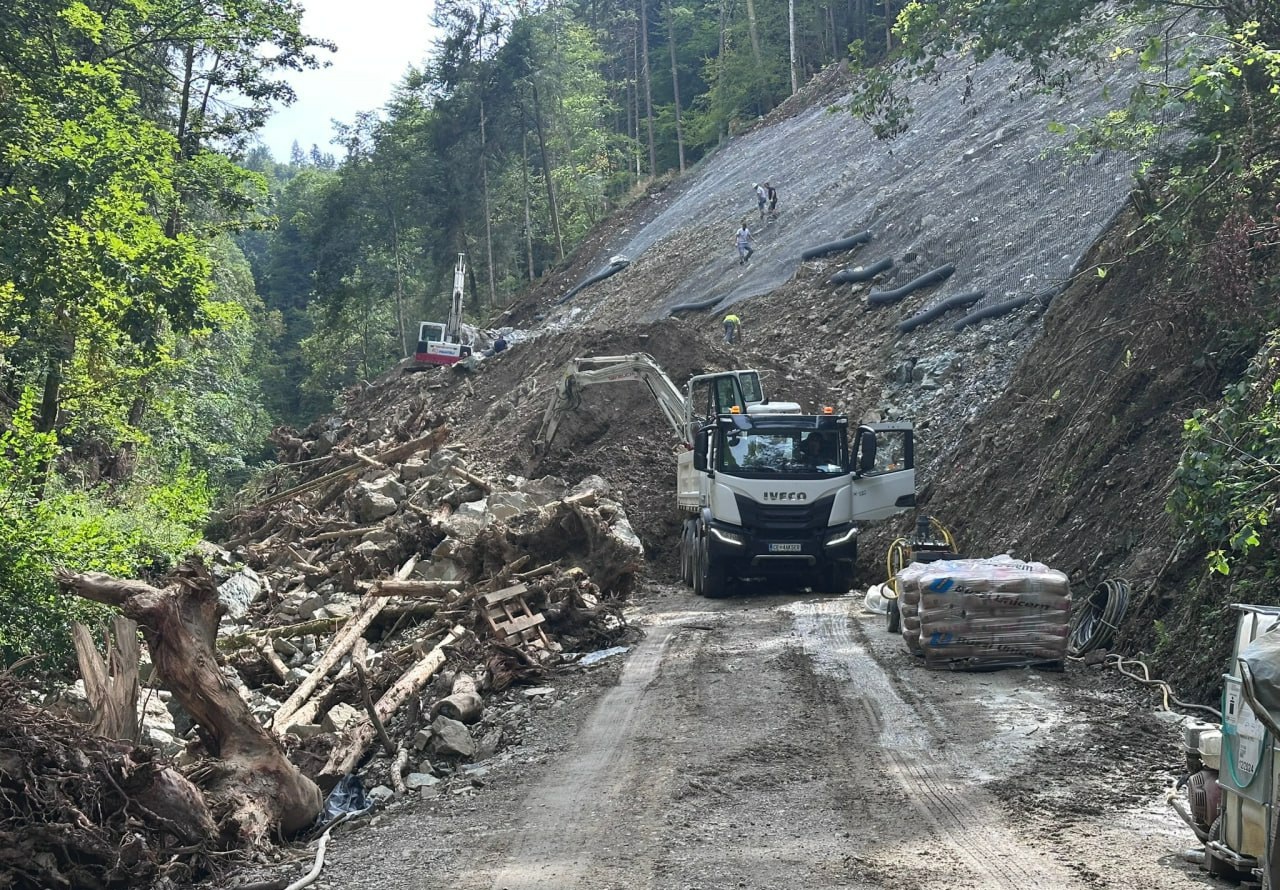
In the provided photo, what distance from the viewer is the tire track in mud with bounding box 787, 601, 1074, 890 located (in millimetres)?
6547

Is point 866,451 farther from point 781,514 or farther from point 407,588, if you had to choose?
point 407,588

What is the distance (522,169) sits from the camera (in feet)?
193

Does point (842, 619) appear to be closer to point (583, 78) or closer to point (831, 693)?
point (831, 693)

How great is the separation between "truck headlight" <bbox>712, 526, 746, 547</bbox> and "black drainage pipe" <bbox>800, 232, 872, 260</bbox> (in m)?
19.5

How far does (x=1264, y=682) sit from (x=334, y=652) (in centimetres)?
1105

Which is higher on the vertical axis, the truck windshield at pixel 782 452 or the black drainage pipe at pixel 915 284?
the black drainage pipe at pixel 915 284

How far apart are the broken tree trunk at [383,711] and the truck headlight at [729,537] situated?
490 cm

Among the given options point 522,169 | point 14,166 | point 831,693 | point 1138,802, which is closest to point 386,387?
point 522,169

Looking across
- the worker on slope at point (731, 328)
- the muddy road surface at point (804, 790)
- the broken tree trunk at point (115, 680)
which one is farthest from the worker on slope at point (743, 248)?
the broken tree trunk at point (115, 680)

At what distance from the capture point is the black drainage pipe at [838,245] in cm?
3522

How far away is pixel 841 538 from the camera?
17781 mm

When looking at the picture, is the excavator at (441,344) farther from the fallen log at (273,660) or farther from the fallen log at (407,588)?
the fallen log at (273,660)

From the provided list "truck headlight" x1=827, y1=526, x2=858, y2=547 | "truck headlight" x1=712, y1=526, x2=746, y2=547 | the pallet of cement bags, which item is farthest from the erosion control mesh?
the pallet of cement bags

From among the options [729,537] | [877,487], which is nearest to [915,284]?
[877,487]
